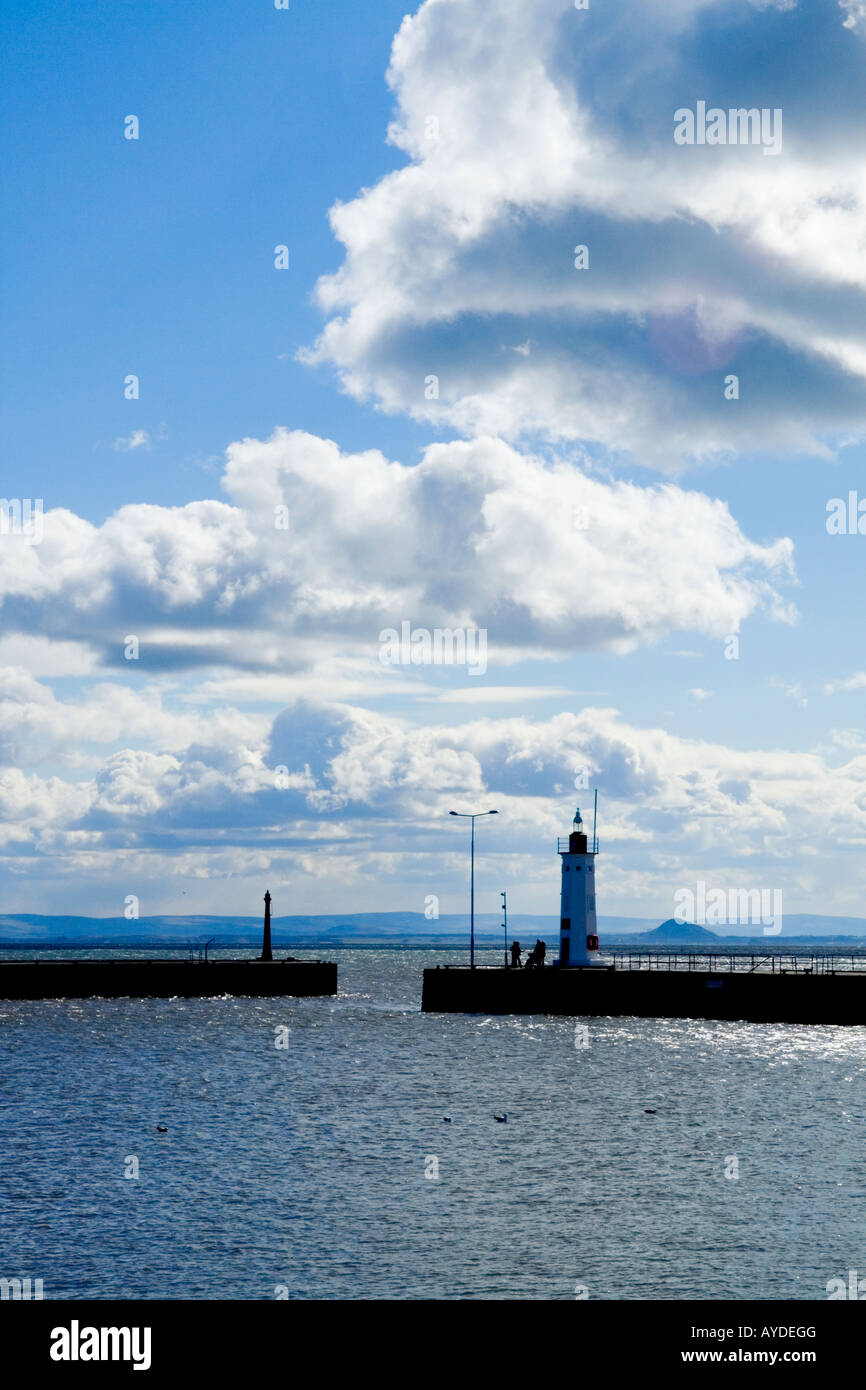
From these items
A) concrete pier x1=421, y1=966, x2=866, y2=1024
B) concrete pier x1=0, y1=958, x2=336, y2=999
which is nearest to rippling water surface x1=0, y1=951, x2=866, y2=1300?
concrete pier x1=421, y1=966, x2=866, y2=1024

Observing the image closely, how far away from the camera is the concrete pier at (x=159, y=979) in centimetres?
11094

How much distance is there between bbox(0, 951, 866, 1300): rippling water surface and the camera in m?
29.4

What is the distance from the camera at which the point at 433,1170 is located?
4044 cm

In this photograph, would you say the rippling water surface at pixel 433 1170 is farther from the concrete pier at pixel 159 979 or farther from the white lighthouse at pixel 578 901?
the concrete pier at pixel 159 979

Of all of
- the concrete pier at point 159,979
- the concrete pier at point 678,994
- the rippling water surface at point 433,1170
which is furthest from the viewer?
the concrete pier at point 159,979

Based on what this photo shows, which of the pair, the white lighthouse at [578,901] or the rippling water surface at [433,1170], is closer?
the rippling water surface at [433,1170]

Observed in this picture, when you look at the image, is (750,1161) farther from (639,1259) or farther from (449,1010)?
(449,1010)

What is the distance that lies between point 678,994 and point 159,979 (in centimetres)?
4598

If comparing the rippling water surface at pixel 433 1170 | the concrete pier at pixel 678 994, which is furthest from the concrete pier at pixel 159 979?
the rippling water surface at pixel 433 1170

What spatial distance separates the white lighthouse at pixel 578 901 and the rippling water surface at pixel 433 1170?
39.5 feet

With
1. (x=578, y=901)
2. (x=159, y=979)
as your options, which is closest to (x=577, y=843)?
(x=578, y=901)

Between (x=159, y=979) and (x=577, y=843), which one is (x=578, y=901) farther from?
(x=159, y=979)

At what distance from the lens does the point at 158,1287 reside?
28109 millimetres

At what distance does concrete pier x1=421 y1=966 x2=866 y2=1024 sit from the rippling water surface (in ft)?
24.1
